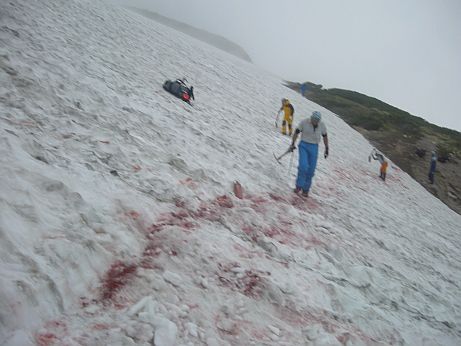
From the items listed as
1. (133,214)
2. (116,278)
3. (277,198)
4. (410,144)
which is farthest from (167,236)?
(410,144)

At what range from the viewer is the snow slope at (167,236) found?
3.62 metres

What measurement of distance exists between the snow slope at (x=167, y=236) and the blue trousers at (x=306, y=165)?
0.46 m

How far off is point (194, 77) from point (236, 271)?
1395cm

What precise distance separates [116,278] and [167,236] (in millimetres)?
1095

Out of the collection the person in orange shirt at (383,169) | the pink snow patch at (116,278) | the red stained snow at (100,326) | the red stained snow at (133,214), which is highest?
the person in orange shirt at (383,169)

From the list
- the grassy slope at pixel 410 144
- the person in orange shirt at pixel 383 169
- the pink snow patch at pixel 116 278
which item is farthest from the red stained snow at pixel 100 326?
the grassy slope at pixel 410 144

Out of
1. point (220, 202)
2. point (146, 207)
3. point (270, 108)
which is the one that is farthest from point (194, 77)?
point (146, 207)

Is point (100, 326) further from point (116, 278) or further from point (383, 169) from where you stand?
point (383, 169)

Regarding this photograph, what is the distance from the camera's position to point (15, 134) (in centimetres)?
539

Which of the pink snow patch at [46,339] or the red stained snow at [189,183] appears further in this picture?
the red stained snow at [189,183]

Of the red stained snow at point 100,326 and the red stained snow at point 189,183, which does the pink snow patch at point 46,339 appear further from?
the red stained snow at point 189,183

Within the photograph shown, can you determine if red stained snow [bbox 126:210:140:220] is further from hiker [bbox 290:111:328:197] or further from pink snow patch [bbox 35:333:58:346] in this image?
hiker [bbox 290:111:328:197]

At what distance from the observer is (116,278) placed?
400cm

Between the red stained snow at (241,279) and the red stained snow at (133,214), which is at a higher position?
the red stained snow at (133,214)
